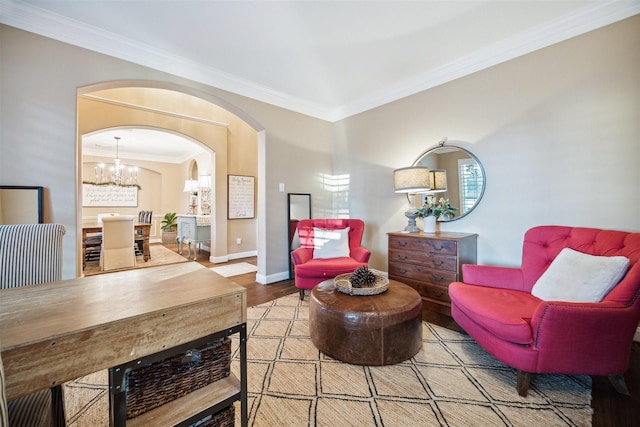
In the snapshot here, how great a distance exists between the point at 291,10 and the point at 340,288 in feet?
7.70

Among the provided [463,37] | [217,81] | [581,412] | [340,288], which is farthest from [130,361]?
[463,37]

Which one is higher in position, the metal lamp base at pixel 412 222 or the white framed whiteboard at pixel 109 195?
the white framed whiteboard at pixel 109 195

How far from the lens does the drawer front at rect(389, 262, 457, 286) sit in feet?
8.45

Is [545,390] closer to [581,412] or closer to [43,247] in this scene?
[581,412]

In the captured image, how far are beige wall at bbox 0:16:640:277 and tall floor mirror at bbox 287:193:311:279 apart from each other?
1479mm

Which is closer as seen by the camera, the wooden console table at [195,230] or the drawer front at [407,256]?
the drawer front at [407,256]

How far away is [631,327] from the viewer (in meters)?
1.42

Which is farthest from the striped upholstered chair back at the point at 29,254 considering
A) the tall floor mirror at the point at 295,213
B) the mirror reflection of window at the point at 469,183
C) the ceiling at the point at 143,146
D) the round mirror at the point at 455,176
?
the ceiling at the point at 143,146

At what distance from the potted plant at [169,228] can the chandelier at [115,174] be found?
1.60 meters

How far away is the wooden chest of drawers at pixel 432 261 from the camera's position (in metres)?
2.55

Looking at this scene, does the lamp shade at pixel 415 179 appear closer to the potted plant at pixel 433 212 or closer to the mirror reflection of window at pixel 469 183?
the potted plant at pixel 433 212

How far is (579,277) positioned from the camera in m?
1.65

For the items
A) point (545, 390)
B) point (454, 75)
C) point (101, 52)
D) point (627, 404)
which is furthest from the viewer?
point (454, 75)

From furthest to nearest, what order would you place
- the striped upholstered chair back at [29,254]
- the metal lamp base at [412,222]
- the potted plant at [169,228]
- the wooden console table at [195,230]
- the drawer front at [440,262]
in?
the potted plant at [169,228]
the wooden console table at [195,230]
the metal lamp base at [412,222]
the drawer front at [440,262]
the striped upholstered chair back at [29,254]
